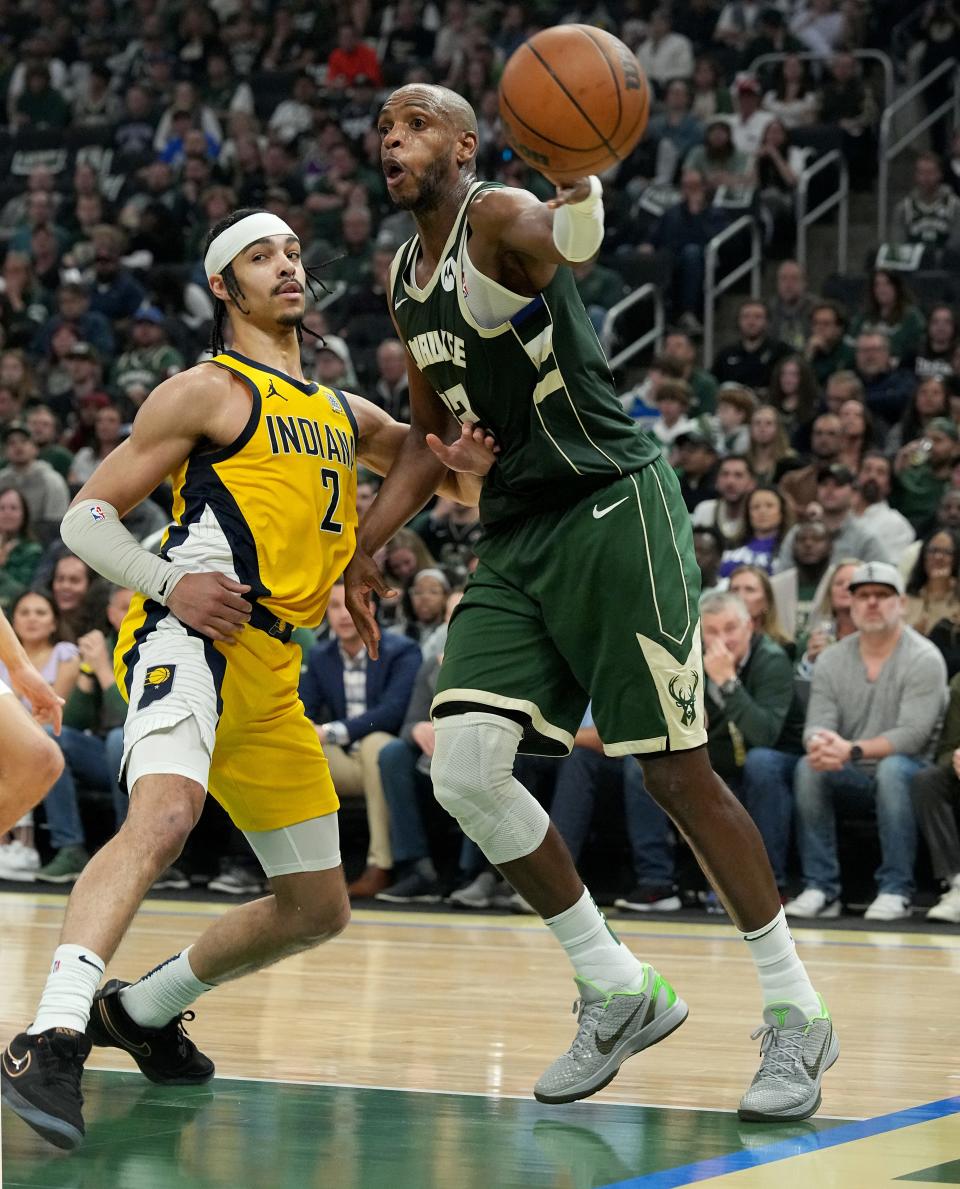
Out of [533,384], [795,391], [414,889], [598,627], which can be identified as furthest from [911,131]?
Result: [598,627]

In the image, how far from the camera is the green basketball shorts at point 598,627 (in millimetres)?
→ 4359

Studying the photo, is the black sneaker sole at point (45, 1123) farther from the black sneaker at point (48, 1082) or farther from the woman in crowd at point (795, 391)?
the woman in crowd at point (795, 391)

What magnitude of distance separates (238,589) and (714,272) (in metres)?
10.6

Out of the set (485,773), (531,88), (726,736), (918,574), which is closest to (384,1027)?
(485,773)

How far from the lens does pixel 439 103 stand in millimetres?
4453

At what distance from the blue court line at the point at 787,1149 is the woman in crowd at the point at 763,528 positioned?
590cm

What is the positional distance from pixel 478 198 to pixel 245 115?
13.6 m

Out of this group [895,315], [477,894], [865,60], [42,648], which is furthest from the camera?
[865,60]

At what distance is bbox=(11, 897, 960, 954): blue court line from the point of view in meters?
7.55

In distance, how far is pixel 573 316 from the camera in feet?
14.4

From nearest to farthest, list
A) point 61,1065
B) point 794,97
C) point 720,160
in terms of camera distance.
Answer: point 61,1065 → point 720,160 → point 794,97

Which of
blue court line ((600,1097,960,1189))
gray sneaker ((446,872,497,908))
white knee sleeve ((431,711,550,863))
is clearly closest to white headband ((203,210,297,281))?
white knee sleeve ((431,711,550,863))

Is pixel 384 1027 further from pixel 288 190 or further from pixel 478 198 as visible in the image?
pixel 288 190

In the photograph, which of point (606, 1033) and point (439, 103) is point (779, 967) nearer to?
point (606, 1033)
